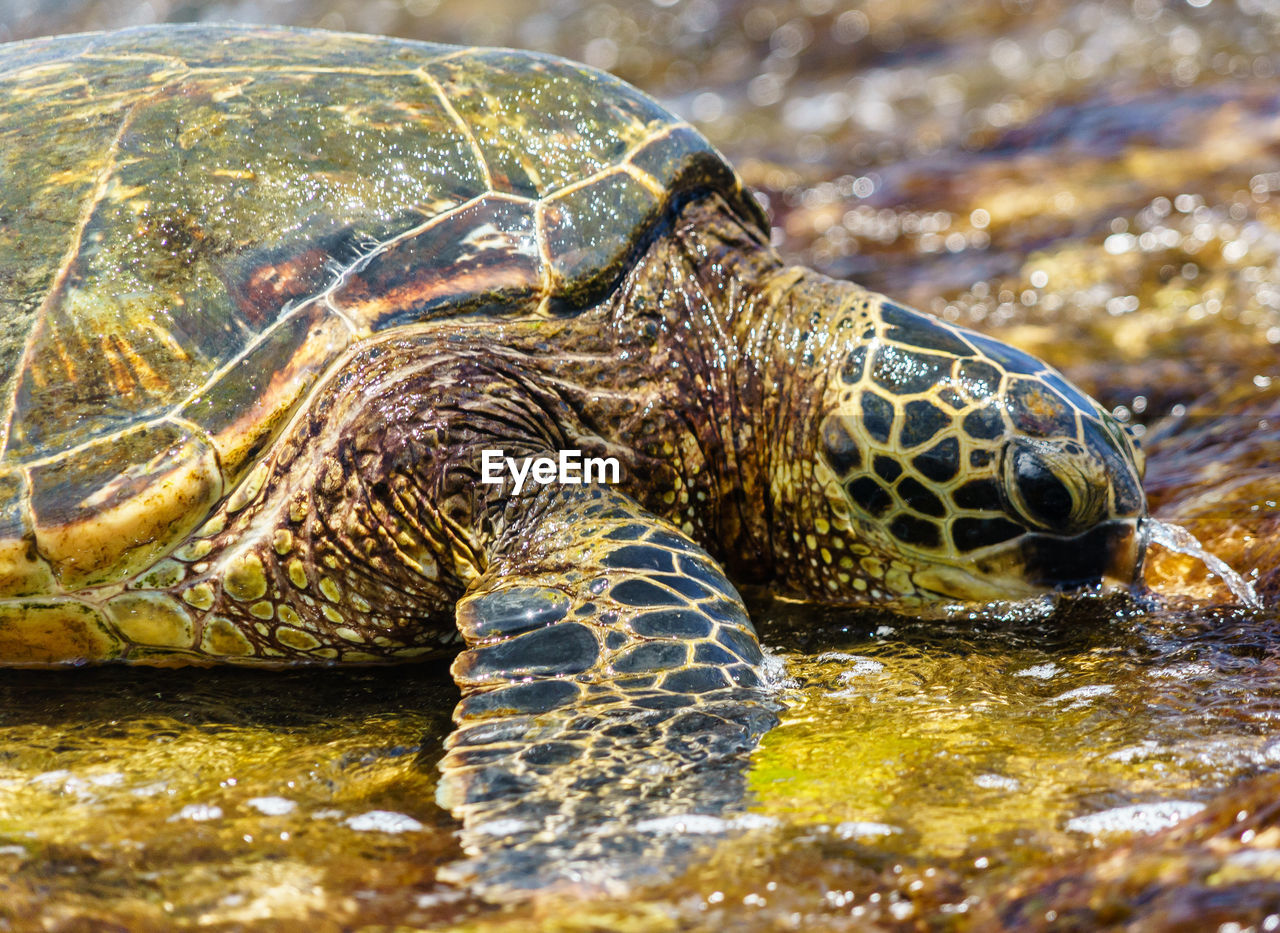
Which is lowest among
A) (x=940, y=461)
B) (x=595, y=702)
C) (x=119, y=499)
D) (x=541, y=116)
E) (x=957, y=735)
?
(x=957, y=735)

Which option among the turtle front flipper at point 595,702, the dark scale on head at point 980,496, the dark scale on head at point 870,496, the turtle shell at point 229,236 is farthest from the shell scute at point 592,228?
the dark scale on head at point 980,496

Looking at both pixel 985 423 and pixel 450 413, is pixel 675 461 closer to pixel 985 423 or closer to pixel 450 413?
pixel 450 413

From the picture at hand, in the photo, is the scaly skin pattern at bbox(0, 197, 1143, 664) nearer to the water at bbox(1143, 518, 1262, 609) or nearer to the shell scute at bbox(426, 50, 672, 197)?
the water at bbox(1143, 518, 1262, 609)

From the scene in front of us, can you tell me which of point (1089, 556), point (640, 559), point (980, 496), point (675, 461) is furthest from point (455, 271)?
point (1089, 556)

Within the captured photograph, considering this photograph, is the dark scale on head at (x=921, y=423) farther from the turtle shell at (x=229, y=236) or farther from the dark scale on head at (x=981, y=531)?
the turtle shell at (x=229, y=236)

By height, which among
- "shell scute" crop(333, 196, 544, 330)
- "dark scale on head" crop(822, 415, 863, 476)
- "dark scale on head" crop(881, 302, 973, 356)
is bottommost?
"dark scale on head" crop(822, 415, 863, 476)

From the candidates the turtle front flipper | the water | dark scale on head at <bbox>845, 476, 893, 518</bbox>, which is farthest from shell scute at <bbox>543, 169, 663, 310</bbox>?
the water

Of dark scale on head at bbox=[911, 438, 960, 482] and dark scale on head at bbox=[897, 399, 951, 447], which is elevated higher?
dark scale on head at bbox=[897, 399, 951, 447]
